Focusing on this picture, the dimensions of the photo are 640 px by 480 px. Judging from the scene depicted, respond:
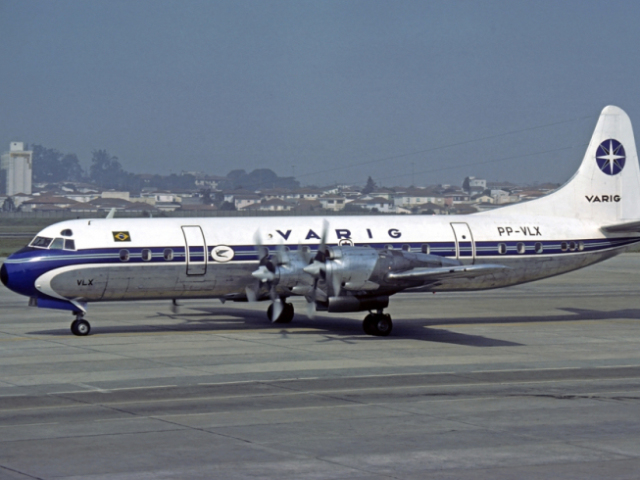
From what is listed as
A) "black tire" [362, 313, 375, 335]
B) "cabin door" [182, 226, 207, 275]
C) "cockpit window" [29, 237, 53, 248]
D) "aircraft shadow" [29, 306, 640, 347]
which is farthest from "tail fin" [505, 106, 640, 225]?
"cockpit window" [29, 237, 53, 248]

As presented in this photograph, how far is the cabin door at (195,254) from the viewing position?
94.6 feet

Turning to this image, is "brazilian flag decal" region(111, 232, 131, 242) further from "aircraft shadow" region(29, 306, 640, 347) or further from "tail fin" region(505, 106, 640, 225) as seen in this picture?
"tail fin" region(505, 106, 640, 225)

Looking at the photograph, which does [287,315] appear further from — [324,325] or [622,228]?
[622,228]

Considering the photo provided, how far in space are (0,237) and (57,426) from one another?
8223 centimetres

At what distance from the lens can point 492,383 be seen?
2098cm

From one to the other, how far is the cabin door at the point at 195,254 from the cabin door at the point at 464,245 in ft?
28.7

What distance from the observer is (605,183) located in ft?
114

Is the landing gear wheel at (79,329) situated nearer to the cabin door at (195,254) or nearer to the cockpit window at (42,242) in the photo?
the cockpit window at (42,242)

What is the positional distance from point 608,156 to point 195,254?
655 inches

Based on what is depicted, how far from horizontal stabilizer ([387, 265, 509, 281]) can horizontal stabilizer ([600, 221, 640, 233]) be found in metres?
7.79

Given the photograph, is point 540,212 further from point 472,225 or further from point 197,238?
point 197,238

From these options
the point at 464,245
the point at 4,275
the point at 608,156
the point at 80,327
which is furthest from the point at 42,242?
the point at 608,156

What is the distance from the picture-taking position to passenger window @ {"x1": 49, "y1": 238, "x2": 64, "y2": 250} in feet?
91.6

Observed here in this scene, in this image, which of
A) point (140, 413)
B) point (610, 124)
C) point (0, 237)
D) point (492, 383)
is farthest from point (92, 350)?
point (0, 237)
